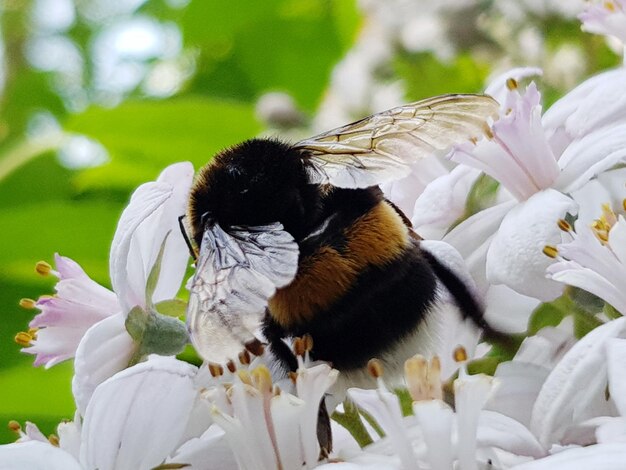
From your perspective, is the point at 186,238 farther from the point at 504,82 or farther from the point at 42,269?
the point at 504,82

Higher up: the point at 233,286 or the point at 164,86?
the point at 164,86

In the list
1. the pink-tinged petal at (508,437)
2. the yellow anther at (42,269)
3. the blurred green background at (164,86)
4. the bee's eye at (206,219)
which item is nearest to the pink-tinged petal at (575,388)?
the pink-tinged petal at (508,437)

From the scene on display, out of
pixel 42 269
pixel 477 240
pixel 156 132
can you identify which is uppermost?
pixel 156 132

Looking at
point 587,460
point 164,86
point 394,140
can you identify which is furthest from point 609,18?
point 164,86

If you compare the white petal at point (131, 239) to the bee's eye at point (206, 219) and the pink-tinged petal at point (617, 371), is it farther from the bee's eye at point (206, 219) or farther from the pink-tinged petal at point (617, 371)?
the pink-tinged petal at point (617, 371)

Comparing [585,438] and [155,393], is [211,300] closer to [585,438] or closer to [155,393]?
[155,393]

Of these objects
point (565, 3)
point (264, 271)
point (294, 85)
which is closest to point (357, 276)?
point (264, 271)
